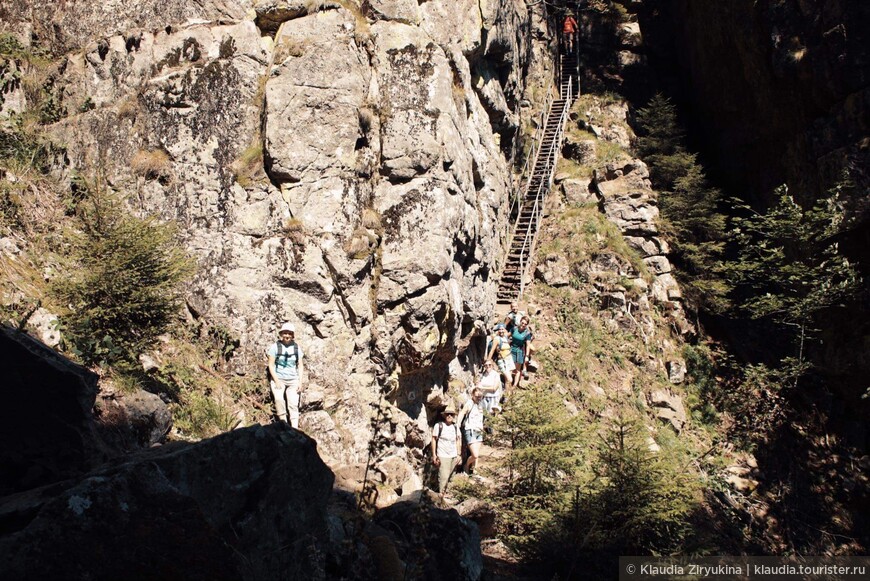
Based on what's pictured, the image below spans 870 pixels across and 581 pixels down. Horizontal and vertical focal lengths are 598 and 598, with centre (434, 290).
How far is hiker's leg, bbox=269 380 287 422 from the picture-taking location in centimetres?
791

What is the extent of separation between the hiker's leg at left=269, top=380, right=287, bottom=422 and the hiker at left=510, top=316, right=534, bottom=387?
20.7 ft

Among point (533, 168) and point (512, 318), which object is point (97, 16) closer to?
point (512, 318)

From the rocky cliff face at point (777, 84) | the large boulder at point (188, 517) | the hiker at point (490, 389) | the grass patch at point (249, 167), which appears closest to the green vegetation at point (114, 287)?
the grass patch at point (249, 167)

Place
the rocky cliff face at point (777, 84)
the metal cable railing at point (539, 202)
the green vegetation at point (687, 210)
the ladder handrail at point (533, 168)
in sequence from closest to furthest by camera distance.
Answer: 1. the rocky cliff face at point (777, 84)
2. the metal cable railing at point (539, 202)
3. the ladder handrail at point (533, 168)
4. the green vegetation at point (687, 210)

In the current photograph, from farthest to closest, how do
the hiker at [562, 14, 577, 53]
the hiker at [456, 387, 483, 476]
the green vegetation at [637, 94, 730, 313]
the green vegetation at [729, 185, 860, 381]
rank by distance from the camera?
the hiker at [562, 14, 577, 53], the green vegetation at [637, 94, 730, 313], the green vegetation at [729, 185, 860, 381], the hiker at [456, 387, 483, 476]

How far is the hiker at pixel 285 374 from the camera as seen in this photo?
7922mm

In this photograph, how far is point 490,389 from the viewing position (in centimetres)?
1123

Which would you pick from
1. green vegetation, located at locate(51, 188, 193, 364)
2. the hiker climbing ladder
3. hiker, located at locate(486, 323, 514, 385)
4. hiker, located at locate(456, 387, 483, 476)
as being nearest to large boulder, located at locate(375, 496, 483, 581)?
green vegetation, located at locate(51, 188, 193, 364)

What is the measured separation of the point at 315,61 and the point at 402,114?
171cm

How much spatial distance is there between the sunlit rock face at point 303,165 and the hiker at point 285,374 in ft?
3.32

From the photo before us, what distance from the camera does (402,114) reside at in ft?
34.9

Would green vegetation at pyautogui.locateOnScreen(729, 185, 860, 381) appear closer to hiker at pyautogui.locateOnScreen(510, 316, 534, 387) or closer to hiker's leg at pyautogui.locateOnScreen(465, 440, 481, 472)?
hiker at pyautogui.locateOnScreen(510, 316, 534, 387)

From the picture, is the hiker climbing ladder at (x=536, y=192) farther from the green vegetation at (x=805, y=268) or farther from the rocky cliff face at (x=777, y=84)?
the green vegetation at (x=805, y=268)

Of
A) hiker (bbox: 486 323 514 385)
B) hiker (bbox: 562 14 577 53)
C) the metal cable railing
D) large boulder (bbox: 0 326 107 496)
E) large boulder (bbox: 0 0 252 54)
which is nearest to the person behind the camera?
large boulder (bbox: 0 326 107 496)
